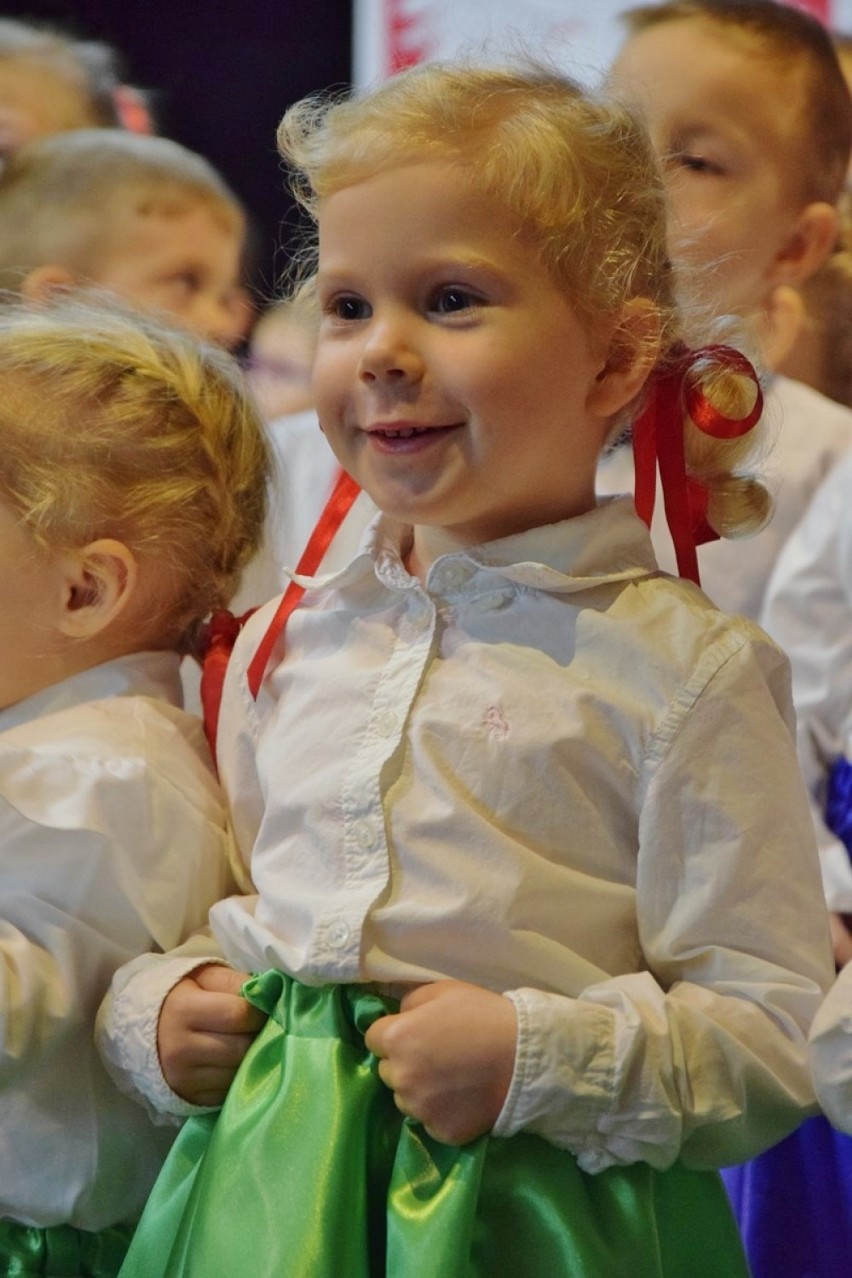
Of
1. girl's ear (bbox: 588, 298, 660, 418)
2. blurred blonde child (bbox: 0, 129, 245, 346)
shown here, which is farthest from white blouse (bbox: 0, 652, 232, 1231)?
blurred blonde child (bbox: 0, 129, 245, 346)

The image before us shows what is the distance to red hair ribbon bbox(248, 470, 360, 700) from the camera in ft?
4.44

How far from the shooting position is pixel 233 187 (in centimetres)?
332

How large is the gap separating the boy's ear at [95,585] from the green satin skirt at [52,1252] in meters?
0.46

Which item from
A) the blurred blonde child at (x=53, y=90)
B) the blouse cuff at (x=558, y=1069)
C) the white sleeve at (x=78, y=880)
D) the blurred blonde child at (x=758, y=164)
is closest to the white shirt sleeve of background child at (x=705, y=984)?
the blouse cuff at (x=558, y=1069)

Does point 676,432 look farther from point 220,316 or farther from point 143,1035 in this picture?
point 220,316

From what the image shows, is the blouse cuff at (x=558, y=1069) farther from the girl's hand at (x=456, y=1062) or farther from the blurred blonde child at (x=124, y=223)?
the blurred blonde child at (x=124, y=223)

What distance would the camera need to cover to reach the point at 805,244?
206cm

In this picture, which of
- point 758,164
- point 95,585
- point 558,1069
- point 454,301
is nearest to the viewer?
point 558,1069

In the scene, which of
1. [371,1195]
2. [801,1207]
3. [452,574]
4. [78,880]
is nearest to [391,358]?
[452,574]

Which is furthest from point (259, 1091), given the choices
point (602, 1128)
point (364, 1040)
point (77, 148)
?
point (77, 148)

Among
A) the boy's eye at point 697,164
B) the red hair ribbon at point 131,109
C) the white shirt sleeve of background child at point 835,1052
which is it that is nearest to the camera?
the white shirt sleeve of background child at point 835,1052

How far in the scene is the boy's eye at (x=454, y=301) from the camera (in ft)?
3.94

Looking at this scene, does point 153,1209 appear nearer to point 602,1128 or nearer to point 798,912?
point 602,1128

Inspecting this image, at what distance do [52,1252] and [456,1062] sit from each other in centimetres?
42
